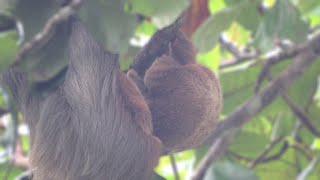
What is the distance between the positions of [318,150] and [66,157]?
4.48 feet

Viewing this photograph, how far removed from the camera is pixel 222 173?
243 centimetres

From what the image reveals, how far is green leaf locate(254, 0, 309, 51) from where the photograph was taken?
2580 millimetres

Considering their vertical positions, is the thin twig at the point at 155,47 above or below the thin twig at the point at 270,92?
above

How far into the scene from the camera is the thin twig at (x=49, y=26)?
156cm

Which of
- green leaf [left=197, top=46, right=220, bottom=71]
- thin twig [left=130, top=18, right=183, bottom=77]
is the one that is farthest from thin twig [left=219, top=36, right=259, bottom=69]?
thin twig [left=130, top=18, right=183, bottom=77]

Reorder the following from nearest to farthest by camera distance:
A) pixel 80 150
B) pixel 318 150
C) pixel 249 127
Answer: pixel 80 150 → pixel 318 150 → pixel 249 127

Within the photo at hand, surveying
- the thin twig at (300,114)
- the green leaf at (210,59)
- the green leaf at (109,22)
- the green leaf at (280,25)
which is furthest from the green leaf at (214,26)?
the green leaf at (109,22)

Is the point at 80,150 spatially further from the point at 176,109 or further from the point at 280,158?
the point at 280,158

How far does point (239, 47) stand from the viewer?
378 cm

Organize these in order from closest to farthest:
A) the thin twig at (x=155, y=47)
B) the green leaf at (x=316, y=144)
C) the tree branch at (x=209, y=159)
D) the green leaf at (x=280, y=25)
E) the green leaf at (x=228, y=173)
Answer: the thin twig at (x=155, y=47) → the green leaf at (x=228, y=173) → the green leaf at (x=280, y=25) → the tree branch at (x=209, y=159) → the green leaf at (x=316, y=144)

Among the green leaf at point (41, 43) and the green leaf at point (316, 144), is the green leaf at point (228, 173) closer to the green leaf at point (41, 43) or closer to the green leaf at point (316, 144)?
the green leaf at point (316, 144)

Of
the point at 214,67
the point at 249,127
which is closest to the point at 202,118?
the point at 214,67

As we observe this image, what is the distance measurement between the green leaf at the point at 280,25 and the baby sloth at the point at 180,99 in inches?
21.1

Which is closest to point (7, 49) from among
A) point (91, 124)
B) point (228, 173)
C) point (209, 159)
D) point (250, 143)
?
point (91, 124)
